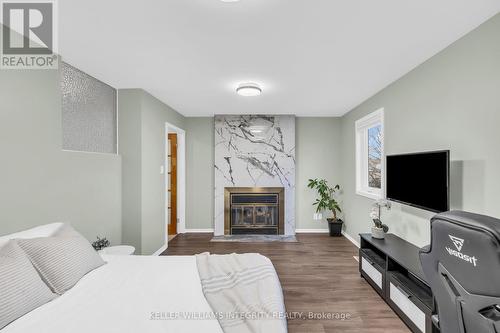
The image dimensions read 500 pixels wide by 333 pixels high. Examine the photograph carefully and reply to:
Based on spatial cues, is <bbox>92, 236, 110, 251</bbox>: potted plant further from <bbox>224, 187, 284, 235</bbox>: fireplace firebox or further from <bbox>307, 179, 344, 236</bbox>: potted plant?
<bbox>307, 179, 344, 236</bbox>: potted plant

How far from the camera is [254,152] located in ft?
16.5

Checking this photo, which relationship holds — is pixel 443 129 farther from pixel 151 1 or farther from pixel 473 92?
pixel 151 1

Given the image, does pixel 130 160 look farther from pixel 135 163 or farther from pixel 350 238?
pixel 350 238

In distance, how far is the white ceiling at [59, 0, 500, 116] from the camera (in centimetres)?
163

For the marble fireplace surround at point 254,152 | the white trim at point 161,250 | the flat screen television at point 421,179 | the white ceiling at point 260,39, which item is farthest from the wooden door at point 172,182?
the flat screen television at point 421,179

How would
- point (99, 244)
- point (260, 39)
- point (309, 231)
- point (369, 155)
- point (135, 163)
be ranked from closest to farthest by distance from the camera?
point (260, 39) → point (99, 244) → point (135, 163) → point (369, 155) → point (309, 231)

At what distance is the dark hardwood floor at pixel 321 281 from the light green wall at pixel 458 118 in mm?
873

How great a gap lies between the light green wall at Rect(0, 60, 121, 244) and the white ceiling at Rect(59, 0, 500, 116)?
54 cm

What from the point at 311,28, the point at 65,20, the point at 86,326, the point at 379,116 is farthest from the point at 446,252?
the point at 379,116

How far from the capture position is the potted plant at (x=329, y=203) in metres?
4.84

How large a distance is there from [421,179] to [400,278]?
0.99 meters

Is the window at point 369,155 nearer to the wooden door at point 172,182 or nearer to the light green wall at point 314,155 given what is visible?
the light green wall at point 314,155

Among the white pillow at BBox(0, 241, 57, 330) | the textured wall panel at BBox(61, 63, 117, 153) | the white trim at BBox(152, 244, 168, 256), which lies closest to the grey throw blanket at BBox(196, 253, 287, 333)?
the white pillow at BBox(0, 241, 57, 330)

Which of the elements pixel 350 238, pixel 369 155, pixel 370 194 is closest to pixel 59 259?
pixel 370 194
